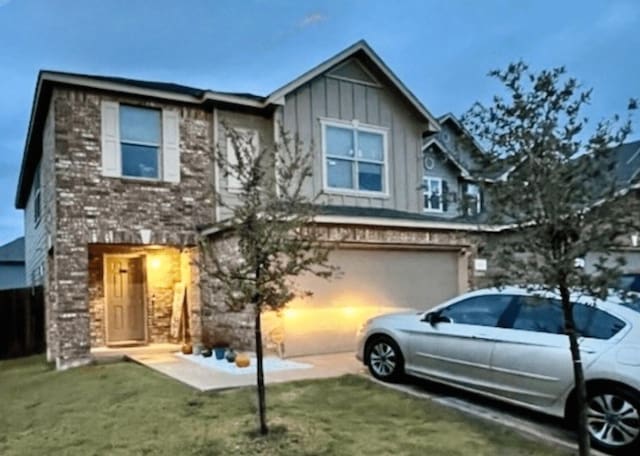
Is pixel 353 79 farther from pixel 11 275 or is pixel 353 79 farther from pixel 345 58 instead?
pixel 11 275

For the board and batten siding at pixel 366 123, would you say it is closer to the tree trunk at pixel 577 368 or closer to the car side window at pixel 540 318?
the car side window at pixel 540 318

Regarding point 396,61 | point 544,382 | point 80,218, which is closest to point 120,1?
point 80,218

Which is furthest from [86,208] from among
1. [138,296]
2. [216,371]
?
[216,371]

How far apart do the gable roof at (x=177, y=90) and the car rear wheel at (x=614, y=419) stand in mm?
9419

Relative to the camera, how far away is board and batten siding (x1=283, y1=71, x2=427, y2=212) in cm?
1350

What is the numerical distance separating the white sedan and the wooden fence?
35.6 ft

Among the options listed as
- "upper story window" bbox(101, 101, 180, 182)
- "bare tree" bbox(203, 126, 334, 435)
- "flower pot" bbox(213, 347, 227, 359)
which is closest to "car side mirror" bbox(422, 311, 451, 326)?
"bare tree" bbox(203, 126, 334, 435)

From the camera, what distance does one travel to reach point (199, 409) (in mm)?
7051

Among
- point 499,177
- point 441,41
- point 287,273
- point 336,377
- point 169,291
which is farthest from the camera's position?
point 441,41

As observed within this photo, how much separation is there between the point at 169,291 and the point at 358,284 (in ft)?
16.5

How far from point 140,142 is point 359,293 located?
5651 mm

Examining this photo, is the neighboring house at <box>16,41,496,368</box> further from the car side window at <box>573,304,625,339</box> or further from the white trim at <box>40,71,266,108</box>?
the car side window at <box>573,304,625,339</box>

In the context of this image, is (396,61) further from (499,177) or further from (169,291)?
(499,177)

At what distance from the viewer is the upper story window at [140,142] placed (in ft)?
38.6
